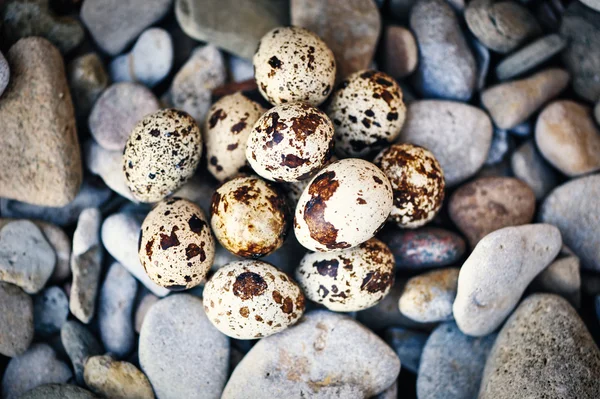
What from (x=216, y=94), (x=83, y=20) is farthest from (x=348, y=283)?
(x=83, y=20)

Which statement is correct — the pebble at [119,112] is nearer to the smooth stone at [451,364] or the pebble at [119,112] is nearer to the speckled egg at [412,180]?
the speckled egg at [412,180]

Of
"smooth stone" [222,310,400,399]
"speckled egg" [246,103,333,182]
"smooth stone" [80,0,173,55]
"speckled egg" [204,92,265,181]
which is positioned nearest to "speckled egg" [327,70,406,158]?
"speckled egg" [246,103,333,182]

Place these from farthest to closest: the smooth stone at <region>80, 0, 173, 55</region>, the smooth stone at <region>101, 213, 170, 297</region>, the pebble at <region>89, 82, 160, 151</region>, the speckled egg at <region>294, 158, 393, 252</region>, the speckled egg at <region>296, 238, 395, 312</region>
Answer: the smooth stone at <region>80, 0, 173, 55</region> → the pebble at <region>89, 82, 160, 151</region> → the smooth stone at <region>101, 213, 170, 297</region> → the speckled egg at <region>296, 238, 395, 312</region> → the speckled egg at <region>294, 158, 393, 252</region>

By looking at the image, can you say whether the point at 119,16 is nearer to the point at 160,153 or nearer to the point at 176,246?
the point at 160,153

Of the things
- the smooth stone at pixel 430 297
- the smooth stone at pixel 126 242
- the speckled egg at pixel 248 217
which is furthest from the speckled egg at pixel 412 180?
the smooth stone at pixel 126 242

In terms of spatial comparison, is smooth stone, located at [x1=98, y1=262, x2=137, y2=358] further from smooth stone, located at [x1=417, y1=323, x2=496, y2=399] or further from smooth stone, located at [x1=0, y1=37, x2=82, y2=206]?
smooth stone, located at [x1=417, y1=323, x2=496, y2=399]

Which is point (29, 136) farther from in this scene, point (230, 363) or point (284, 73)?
point (230, 363)

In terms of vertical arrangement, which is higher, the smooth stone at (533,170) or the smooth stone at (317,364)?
the smooth stone at (533,170)
